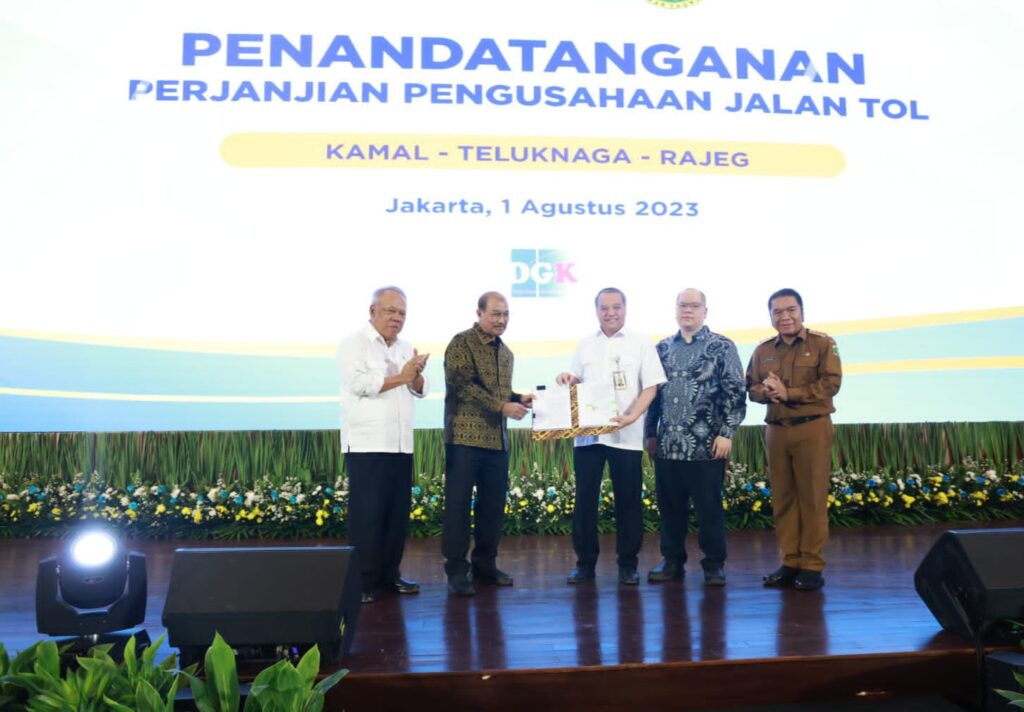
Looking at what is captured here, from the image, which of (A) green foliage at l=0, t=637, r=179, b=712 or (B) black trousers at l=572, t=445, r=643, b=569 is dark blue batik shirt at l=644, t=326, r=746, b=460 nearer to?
(B) black trousers at l=572, t=445, r=643, b=569

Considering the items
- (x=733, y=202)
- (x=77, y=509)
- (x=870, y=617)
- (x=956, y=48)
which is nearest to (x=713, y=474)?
(x=870, y=617)

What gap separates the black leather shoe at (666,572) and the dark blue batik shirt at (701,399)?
0.46m

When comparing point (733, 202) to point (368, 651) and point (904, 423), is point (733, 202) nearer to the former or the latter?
point (904, 423)

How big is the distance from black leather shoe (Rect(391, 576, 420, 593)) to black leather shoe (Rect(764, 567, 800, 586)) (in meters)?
1.42

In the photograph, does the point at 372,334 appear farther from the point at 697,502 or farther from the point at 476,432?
the point at 697,502

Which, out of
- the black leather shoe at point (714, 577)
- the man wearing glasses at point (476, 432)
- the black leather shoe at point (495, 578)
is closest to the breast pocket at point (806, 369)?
the black leather shoe at point (714, 577)

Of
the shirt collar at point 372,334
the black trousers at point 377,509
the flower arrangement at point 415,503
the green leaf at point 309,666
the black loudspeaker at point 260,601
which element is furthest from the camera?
the flower arrangement at point 415,503

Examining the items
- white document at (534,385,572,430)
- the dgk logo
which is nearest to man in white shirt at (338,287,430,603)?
white document at (534,385,572,430)

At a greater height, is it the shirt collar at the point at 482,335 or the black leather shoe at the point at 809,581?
the shirt collar at the point at 482,335

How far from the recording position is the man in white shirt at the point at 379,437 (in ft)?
9.95

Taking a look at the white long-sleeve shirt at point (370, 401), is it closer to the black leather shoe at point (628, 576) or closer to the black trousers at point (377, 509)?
the black trousers at point (377, 509)

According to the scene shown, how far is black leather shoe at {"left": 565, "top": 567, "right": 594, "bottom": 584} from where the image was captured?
3.26 metres

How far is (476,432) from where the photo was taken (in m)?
3.12

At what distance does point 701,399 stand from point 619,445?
384 mm
